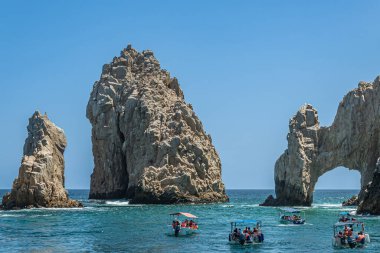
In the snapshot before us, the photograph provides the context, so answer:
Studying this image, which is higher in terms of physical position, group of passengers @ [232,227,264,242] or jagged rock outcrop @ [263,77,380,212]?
jagged rock outcrop @ [263,77,380,212]

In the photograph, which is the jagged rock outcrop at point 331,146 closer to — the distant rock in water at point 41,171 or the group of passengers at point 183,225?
the distant rock in water at point 41,171

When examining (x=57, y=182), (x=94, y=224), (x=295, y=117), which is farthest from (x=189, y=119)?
(x=94, y=224)

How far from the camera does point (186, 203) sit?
125312 millimetres

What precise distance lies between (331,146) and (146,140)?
132 ft

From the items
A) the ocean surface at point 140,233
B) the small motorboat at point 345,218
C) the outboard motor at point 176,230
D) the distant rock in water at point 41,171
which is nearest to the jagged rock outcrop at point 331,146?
the ocean surface at point 140,233

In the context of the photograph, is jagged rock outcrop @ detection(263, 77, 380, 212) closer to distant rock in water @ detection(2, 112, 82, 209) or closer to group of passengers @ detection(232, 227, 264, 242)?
distant rock in water @ detection(2, 112, 82, 209)

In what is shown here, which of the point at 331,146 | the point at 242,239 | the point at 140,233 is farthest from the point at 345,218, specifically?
the point at 331,146

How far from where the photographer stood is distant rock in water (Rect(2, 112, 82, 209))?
10162 centimetres

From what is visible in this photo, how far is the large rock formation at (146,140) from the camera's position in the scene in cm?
12638

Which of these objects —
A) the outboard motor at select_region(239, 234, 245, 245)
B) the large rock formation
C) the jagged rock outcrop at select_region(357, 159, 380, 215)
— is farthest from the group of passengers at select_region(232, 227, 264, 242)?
the large rock formation

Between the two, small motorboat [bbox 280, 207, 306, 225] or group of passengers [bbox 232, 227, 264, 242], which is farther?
small motorboat [bbox 280, 207, 306, 225]

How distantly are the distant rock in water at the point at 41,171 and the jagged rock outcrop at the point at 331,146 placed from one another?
3621 centimetres

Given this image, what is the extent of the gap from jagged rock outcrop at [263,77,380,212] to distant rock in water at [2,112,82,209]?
119 feet

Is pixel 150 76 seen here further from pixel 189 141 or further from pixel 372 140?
pixel 372 140
